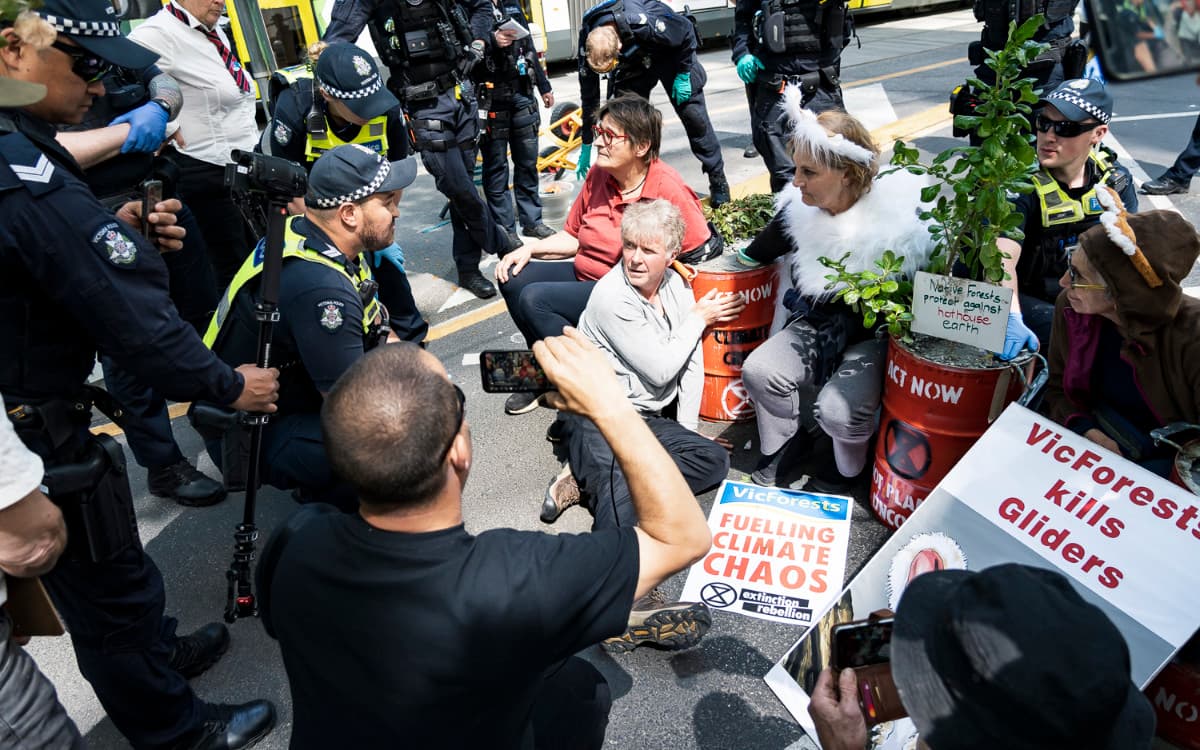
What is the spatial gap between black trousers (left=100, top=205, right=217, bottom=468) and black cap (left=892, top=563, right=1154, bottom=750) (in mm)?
3148

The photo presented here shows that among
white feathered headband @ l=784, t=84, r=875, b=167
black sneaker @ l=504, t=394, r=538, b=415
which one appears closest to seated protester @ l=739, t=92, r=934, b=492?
white feathered headband @ l=784, t=84, r=875, b=167

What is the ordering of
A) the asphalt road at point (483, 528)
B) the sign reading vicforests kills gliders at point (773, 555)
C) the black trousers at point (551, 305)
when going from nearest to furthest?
1. the asphalt road at point (483, 528)
2. the sign reading vicforests kills gliders at point (773, 555)
3. the black trousers at point (551, 305)

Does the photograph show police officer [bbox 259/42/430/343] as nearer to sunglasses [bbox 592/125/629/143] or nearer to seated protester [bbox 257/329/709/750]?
sunglasses [bbox 592/125/629/143]

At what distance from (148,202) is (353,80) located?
5.09ft

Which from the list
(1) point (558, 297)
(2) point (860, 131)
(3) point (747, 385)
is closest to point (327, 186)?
(1) point (558, 297)

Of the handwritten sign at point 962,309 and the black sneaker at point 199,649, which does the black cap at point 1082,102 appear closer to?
the handwritten sign at point 962,309

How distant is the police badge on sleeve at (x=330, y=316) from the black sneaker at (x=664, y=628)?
140 cm

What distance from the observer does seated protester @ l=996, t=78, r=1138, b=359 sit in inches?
134

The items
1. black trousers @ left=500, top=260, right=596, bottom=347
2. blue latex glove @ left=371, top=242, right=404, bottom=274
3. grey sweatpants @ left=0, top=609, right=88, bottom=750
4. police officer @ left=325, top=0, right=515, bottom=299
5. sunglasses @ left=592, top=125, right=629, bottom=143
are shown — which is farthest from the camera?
police officer @ left=325, top=0, right=515, bottom=299

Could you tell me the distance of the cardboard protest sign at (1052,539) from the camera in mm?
2068

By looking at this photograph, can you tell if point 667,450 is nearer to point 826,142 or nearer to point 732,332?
point 732,332

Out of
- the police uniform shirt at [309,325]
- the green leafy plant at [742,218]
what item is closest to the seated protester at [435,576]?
the police uniform shirt at [309,325]

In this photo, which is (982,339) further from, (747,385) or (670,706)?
(670,706)

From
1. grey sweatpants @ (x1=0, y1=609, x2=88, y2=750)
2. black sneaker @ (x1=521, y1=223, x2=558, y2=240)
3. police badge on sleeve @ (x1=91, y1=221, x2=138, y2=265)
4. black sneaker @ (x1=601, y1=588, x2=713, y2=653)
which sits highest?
police badge on sleeve @ (x1=91, y1=221, x2=138, y2=265)
